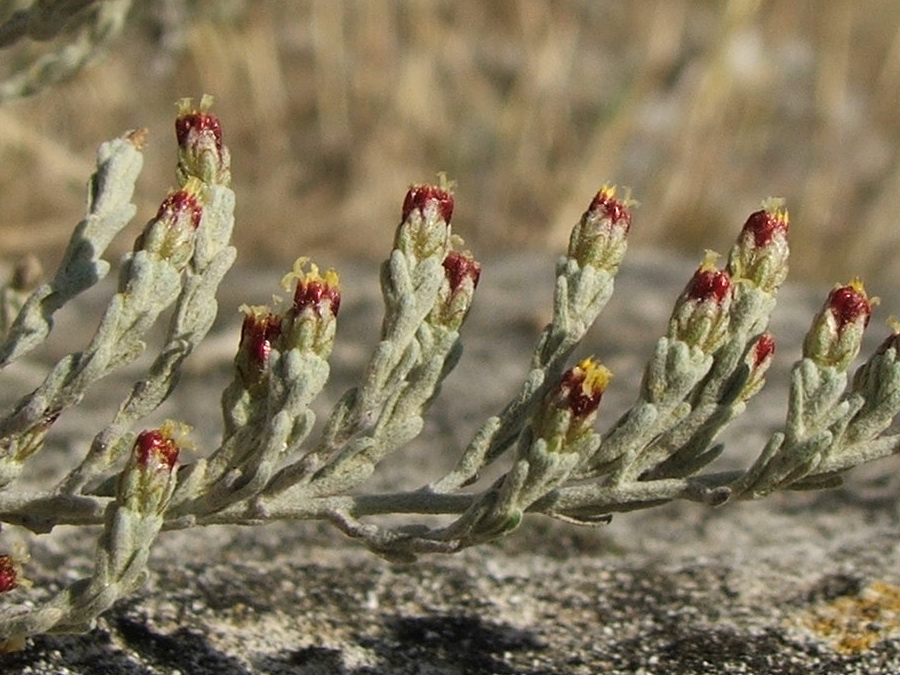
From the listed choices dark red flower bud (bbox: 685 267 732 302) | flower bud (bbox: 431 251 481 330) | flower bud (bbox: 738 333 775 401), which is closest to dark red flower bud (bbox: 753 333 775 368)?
flower bud (bbox: 738 333 775 401)

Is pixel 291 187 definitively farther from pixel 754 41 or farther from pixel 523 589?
pixel 523 589

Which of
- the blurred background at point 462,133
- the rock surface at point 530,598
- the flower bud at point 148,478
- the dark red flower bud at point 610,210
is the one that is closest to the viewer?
the flower bud at point 148,478

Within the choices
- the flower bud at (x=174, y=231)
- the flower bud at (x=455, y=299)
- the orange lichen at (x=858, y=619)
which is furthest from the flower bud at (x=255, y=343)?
the orange lichen at (x=858, y=619)

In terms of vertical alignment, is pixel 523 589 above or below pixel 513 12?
below

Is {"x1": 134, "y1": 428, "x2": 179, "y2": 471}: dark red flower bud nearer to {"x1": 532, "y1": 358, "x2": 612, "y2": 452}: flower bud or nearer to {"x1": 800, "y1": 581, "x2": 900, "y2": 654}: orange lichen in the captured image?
{"x1": 532, "y1": 358, "x2": 612, "y2": 452}: flower bud

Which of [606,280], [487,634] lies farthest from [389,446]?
[487,634]

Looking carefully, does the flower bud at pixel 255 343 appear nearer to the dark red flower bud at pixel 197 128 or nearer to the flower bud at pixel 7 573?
the dark red flower bud at pixel 197 128
